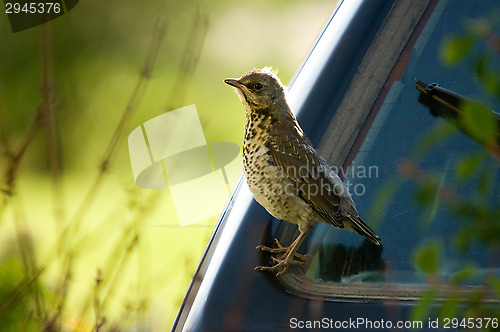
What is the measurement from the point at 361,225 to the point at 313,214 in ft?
0.71

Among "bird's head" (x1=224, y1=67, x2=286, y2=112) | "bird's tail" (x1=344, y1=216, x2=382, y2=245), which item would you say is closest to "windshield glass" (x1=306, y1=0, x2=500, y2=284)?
"bird's tail" (x1=344, y1=216, x2=382, y2=245)

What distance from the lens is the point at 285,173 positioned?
88.7 inches

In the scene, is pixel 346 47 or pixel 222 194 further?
pixel 222 194

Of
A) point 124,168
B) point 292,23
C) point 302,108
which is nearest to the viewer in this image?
point 302,108

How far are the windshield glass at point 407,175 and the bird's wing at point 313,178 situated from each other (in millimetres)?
39

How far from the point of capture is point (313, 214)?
6.78 feet

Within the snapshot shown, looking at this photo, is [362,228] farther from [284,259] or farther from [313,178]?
[313,178]

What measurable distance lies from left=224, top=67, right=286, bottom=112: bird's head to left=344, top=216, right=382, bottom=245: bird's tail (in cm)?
62

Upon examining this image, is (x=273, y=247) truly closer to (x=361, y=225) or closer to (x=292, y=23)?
(x=361, y=225)

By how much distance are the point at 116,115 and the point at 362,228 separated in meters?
5.10

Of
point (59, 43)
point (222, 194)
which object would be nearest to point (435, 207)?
point (222, 194)

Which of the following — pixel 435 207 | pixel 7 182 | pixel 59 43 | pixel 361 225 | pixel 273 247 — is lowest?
pixel 59 43

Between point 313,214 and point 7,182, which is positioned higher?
point 313,214

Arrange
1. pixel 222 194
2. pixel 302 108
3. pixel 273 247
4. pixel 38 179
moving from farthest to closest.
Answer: pixel 38 179 < pixel 222 194 < pixel 302 108 < pixel 273 247
